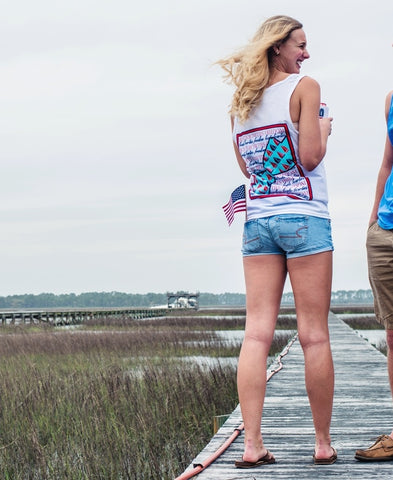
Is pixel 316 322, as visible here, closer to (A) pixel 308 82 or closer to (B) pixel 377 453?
(B) pixel 377 453

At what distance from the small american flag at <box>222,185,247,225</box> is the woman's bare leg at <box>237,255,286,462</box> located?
21 cm

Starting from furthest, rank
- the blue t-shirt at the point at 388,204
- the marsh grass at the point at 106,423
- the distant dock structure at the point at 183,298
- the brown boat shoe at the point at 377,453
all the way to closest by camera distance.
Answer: the distant dock structure at the point at 183,298, the marsh grass at the point at 106,423, the brown boat shoe at the point at 377,453, the blue t-shirt at the point at 388,204

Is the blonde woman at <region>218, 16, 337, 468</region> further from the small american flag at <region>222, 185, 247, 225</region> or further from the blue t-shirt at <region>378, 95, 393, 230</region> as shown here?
the blue t-shirt at <region>378, 95, 393, 230</region>

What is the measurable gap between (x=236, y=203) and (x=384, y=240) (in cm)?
62

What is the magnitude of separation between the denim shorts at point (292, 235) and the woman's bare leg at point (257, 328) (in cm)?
6

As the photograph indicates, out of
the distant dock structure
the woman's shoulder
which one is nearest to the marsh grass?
the woman's shoulder

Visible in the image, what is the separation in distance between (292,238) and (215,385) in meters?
5.04

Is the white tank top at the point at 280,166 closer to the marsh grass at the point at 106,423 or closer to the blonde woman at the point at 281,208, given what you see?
the blonde woman at the point at 281,208

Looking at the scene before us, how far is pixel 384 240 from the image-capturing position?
266cm

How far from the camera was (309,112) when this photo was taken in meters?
2.69

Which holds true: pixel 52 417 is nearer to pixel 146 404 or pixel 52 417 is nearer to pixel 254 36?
pixel 146 404

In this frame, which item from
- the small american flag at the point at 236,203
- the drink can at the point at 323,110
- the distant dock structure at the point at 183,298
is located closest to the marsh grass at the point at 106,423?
the small american flag at the point at 236,203

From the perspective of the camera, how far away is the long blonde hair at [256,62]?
9.02 ft

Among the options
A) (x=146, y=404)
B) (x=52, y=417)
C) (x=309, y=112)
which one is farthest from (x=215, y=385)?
(x=309, y=112)
